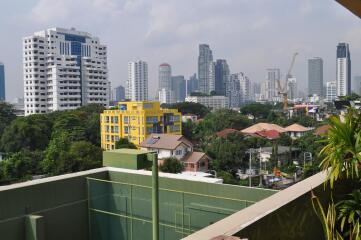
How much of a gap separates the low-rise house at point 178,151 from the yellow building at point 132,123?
371 cm

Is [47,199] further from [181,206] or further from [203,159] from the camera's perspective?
[203,159]

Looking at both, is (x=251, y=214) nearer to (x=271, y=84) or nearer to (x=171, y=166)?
(x=171, y=166)

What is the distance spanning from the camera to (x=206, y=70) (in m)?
148

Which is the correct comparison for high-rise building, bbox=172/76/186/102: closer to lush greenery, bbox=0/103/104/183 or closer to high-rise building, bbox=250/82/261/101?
high-rise building, bbox=250/82/261/101

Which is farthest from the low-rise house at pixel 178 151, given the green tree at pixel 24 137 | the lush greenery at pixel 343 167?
the lush greenery at pixel 343 167

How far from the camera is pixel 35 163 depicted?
32250 mm

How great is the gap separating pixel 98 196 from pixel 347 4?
167 inches

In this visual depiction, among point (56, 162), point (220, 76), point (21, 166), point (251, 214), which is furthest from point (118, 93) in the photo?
point (251, 214)

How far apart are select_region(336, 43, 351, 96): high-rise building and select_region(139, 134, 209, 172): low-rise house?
11054 cm

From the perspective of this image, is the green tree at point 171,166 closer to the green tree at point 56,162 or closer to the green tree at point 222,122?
the green tree at point 56,162

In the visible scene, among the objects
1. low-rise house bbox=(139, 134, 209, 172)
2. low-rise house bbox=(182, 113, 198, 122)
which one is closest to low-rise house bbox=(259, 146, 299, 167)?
low-rise house bbox=(139, 134, 209, 172)

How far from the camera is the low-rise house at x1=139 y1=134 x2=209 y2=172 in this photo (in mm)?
37938

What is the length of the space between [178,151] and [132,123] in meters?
9.12

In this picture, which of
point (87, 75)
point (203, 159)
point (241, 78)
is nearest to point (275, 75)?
point (241, 78)
